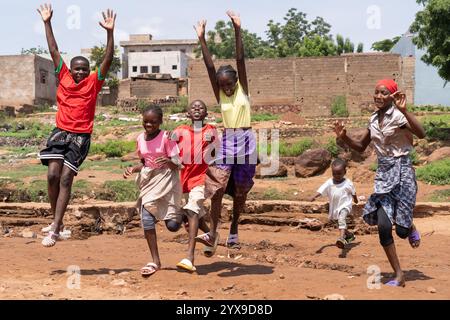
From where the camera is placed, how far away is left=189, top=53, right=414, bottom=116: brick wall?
29.5m

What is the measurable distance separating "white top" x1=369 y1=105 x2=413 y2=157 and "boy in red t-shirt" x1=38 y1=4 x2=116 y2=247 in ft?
8.57

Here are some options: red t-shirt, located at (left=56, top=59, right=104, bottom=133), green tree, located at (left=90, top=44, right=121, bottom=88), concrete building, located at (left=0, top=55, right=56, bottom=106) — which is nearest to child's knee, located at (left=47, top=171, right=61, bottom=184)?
red t-shirt, located at (left=56, top=59, right=104, bottom=133)

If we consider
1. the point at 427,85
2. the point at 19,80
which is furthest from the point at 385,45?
Result: the point at 19,80

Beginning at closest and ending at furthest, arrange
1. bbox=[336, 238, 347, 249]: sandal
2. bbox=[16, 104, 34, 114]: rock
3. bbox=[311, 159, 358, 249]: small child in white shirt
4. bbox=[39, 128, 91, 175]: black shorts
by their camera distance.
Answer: bbox=[39, 128, 91, 175]: black shorts, bbox=[336, 238, 347, 249]: sandal, bbox=[311, 159, 358, 249]: small child in white shirt, bbox=[16, 104, 34, 114]: rock

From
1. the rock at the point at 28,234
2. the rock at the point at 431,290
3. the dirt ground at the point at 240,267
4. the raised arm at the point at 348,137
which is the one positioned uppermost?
the raised arm at the point at 348,137

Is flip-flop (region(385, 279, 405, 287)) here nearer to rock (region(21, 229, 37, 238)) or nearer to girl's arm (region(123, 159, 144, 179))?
girl's arm (region(123, 159, 144, 179))

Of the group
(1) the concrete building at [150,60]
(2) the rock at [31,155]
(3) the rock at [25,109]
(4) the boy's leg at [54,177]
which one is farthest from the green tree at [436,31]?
(1) the concrete building at [150,60]

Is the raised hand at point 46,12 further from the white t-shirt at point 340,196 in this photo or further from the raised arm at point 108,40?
the white t-shirt at point 340,196

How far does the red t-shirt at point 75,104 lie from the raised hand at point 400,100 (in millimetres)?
2763

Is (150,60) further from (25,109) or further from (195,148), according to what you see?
(195,148)

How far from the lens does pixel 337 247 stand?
6738 mm

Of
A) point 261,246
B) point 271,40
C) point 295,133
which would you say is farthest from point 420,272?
point 271,40

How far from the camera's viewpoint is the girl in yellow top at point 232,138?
17.7 ft

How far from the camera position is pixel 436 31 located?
17.4 metres
